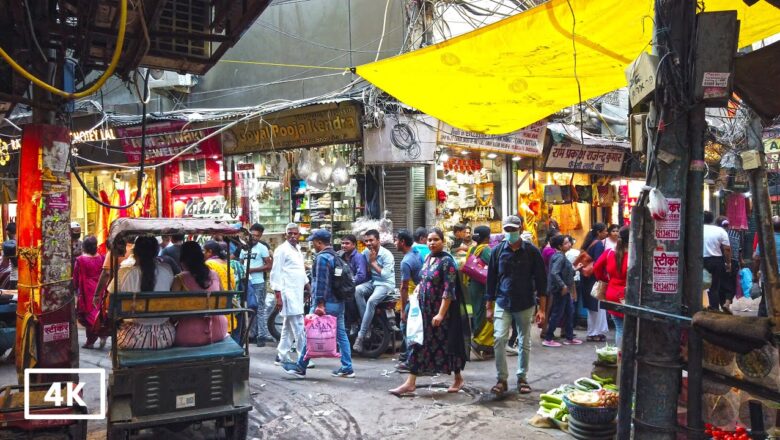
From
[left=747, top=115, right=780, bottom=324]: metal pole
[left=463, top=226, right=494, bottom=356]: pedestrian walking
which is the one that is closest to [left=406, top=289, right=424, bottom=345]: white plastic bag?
[left=463, top=226, right=494, bottom=356]: pedestrian walking

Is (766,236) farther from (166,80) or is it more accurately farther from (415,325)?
(166,80)

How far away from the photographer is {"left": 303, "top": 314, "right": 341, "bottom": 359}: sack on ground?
25.6 feet

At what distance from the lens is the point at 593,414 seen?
548 centimetres

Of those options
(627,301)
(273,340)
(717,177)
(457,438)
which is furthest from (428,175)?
(717,177)

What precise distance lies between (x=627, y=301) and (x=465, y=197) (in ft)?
34.1

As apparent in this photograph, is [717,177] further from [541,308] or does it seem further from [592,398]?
[592,398]

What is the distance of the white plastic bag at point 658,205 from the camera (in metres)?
3.86

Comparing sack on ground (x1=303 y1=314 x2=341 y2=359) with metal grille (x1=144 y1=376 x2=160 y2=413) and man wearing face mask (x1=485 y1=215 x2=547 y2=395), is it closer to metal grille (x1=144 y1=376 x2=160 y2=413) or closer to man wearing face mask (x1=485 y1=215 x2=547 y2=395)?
man wearing face mask (x1=485 y1=215 x2=547 y2=395)

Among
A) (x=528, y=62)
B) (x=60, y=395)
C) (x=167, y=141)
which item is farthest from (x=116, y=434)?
(x=167, y=141)

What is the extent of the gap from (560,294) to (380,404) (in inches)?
183

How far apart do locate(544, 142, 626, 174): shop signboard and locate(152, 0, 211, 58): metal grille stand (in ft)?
29.4

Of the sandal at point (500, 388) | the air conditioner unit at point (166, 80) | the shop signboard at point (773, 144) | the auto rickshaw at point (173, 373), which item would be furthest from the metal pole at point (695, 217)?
the shop signboard at point (773, 144)

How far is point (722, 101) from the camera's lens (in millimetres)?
3795

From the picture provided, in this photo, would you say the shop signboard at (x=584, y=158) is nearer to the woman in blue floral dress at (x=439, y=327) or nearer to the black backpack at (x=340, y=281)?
the black backpack at (x=340, y=281)
